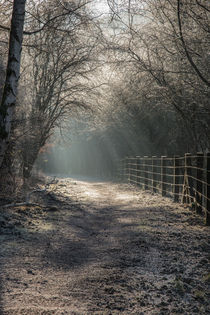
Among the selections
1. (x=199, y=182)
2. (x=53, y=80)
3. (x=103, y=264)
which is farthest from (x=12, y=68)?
(x=53, y=80)

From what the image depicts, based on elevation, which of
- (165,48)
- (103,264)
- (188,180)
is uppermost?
(165,48)

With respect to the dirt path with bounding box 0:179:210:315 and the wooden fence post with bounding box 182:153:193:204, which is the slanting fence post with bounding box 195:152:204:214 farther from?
the wooden fence post with bounding box 182:153:193:204

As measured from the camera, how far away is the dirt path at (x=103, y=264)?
3285mm

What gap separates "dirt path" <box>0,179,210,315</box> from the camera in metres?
3.29

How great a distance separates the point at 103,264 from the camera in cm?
450

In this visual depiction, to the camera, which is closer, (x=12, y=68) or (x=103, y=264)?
(x=103, y=264)

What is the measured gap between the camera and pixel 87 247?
18.0 ft

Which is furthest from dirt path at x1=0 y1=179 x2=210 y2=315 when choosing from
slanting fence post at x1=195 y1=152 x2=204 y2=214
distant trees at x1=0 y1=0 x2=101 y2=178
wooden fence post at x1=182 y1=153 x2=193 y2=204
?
distant trees at x1=0 y1=0 x2=101 y2=178

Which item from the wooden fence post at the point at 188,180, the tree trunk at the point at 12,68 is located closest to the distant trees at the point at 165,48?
the wooden fence post at the point at 188,180

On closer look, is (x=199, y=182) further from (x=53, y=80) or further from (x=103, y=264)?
(x=53, y=80)

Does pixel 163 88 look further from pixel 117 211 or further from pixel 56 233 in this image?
pixel 56 233

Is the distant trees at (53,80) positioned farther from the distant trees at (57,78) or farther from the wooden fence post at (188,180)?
the wooden fence post at (188,180)

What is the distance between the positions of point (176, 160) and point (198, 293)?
7.58m

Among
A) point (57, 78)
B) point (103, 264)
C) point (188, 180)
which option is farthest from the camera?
point (57, 78)
